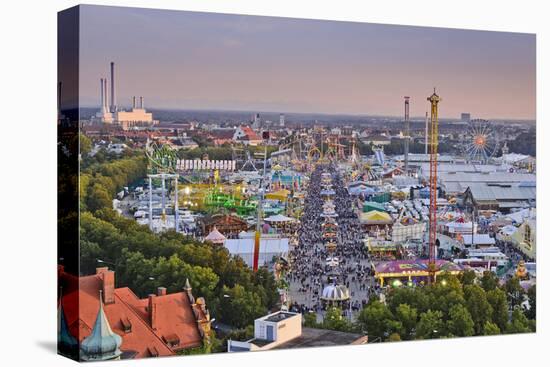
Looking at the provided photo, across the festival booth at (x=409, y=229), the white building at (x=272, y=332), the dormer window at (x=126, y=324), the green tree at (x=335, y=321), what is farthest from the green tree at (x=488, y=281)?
the dormer window at (x=126, y=324)

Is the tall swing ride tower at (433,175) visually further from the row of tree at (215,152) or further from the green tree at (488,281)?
the row of tree at (215,152)

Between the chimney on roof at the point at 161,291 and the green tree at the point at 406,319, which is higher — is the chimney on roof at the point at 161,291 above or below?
above

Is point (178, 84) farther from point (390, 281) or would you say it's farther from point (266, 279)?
point (390, 281)

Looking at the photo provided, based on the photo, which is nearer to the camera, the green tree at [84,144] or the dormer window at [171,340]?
the green tree at [84,144]

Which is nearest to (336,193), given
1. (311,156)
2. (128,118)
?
(311,156)

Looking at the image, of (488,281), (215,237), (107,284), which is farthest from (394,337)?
(107,284)

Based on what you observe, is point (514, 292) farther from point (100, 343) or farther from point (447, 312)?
point (100, 343)

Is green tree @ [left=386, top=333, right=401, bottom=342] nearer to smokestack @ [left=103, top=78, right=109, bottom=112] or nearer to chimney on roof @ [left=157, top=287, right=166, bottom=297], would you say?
chimney on roof @ [left=157, top=287, right=166, bottom=297]
